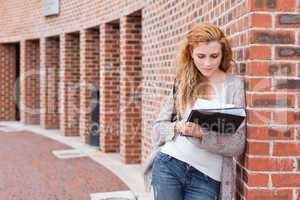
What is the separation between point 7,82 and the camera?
1528 cm

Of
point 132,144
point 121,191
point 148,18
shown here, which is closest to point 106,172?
point 132,144

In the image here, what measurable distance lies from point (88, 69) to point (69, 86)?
1562 mm

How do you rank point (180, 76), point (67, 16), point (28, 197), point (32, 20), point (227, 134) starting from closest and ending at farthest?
point (227, 134), point (180, 76), point (28, 197), point (67, 16), point (32, 20)

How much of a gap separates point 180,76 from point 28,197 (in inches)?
149

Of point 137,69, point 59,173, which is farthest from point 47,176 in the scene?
point 137,69

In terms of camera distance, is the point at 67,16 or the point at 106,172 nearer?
the point at 106,172

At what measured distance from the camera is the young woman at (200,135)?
8.66 ft

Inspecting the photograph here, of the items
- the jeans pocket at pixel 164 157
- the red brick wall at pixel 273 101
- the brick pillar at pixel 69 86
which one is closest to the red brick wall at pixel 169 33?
the red brick wall at pixel 273 101

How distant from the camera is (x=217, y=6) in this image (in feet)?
12.2

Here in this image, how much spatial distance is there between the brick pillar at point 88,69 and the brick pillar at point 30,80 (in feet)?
13.9

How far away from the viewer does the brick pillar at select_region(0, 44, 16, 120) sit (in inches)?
600

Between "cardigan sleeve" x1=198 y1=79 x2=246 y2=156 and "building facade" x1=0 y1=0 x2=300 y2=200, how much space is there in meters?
0.08

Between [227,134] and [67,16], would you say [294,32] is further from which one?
[67,16]

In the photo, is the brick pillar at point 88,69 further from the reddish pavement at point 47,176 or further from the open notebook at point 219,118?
the open notebook at point 219,118
